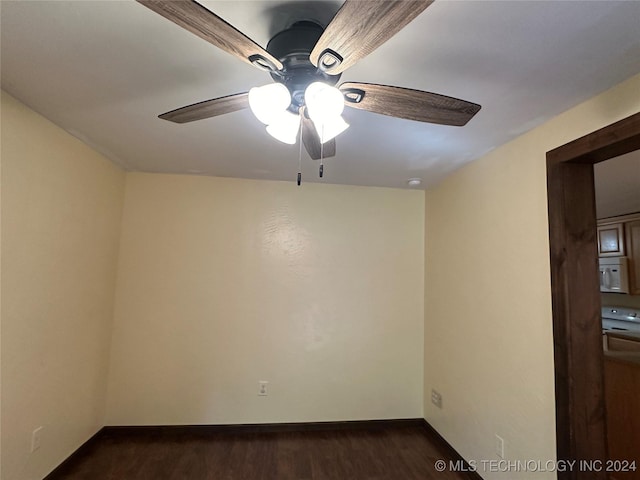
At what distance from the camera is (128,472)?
2236 mm

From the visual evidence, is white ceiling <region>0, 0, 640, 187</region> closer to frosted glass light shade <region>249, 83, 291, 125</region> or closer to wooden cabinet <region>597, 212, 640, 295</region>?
frosted glass light shade <region>249, 83, 291, 125</region>

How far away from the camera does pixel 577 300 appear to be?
158 centimetres

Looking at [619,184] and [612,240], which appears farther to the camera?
[612,240]

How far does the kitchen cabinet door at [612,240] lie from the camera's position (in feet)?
12.3

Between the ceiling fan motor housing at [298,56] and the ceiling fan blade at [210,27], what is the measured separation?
0.08 metres

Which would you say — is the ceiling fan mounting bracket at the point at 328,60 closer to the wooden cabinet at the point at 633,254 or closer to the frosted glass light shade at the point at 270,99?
the frosted glass light shade at the point at 270,99

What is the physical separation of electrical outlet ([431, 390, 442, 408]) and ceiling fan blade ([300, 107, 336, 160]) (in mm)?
2433

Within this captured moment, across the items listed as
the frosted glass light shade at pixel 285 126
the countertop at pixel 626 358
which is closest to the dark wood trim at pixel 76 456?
the frosted glass light shade at pixel 285 126

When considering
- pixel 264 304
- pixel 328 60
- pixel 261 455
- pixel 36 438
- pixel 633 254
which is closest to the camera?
pixel 328 60

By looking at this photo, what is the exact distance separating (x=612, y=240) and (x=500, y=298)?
10.1ft

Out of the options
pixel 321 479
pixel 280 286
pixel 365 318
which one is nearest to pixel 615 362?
pixel 365 318

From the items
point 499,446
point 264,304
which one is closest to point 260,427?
point 264,304

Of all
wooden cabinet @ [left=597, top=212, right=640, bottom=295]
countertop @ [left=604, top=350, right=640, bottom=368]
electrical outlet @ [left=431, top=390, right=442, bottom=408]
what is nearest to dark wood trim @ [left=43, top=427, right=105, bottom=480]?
electrical outlet @ [left=431, top=390, right=442, bottom=408]

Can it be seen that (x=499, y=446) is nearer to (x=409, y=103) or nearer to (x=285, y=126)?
(x=409, y=103)
